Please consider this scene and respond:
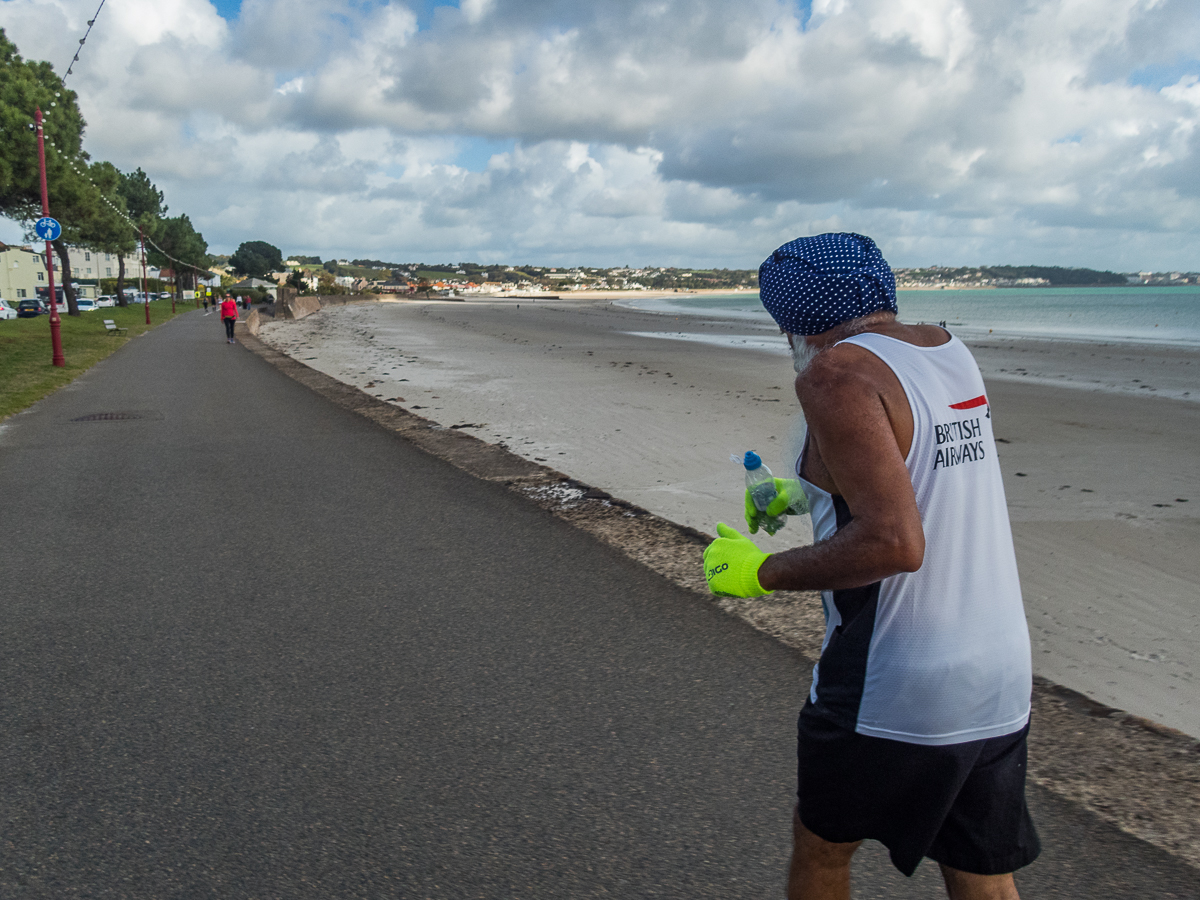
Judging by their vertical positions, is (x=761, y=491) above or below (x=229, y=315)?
above

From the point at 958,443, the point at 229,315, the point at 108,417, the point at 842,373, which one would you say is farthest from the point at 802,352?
the point at 229,315

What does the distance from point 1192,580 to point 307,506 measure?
6298 mm

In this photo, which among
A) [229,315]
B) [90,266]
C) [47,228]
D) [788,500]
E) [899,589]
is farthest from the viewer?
[90,266]

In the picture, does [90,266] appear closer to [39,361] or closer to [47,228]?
[39,361]

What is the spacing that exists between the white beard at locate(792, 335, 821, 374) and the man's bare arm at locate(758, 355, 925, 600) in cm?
18

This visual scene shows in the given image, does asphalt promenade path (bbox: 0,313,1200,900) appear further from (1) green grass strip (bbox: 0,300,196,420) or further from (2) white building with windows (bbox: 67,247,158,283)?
(2) white building with windows (bbox: 67,247,158,283)

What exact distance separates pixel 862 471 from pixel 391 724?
2586 millimetres

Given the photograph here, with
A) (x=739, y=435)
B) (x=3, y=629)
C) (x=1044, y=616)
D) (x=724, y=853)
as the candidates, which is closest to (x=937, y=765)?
(x=724, y=853)

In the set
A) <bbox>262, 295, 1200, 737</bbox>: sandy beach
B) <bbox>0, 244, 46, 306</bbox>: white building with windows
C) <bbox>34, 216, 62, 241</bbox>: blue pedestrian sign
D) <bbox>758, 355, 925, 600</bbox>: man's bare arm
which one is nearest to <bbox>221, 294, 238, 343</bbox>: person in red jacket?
<bbox>262, 295, 1200, 737</bbox>: sandy beach

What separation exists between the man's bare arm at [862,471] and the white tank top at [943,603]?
64mm

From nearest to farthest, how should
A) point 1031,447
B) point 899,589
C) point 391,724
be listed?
point 899,589 → point 391,724 → point 1031,447

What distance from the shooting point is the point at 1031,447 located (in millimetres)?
10945

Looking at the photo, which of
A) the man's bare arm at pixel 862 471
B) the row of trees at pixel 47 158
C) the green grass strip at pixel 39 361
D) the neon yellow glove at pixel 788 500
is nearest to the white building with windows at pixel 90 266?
the row of trees at pixel 47 158

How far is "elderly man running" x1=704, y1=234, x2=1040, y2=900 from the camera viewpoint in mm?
1680
